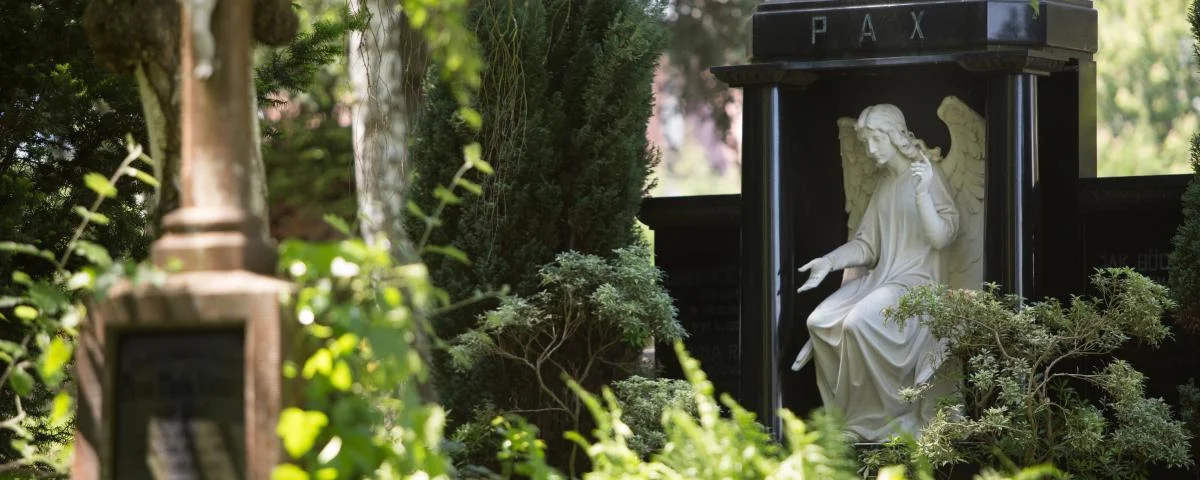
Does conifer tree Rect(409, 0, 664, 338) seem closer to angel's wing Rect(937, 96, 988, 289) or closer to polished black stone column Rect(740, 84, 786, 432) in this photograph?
polished black stone column Rect(740, 84, 786, 432)

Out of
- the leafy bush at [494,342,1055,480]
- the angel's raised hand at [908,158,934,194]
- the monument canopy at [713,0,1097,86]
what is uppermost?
the monument canopy at [713,0,1097,86]

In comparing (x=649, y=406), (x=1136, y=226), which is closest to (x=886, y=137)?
(x=1136, y=226)

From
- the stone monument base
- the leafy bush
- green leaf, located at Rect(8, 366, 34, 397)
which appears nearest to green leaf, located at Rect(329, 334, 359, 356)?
the stone monument base

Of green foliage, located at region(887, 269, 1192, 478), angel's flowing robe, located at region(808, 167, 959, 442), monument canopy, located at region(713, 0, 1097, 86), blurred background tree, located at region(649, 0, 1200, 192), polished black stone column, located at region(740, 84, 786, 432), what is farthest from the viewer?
blurred background tree, located at region(649, 0, 1200, 192)

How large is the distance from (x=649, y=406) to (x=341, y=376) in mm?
4956

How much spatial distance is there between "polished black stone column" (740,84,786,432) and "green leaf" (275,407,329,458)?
5667mm

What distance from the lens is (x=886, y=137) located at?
9.48 meters

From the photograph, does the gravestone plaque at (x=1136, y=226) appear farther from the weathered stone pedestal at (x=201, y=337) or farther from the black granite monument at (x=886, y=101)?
the weathered stone pedestal at (x=201, y=337)

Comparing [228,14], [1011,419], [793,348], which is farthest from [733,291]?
[228,14]

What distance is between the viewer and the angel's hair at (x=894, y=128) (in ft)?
31.1

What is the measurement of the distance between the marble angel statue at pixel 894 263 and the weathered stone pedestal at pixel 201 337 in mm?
5215

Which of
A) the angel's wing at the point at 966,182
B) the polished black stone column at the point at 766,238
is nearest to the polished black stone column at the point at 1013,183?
the angel's wing at the point at 966,182

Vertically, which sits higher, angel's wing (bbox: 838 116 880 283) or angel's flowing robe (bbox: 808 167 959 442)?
angel's wing (bbox: 838 116 880 283)

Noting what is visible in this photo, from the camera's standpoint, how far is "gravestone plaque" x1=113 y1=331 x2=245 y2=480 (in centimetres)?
444
